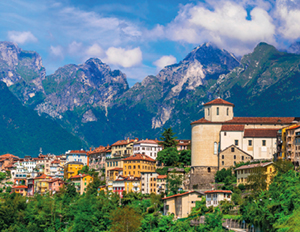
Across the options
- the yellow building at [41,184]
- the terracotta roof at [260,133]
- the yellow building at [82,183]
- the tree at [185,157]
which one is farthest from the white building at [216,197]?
the yellow building at [41,184]

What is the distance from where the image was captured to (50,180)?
423 ft

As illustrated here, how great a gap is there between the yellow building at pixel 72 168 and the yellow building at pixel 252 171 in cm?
6172


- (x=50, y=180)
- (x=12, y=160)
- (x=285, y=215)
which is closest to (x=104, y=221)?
(x=285, y=215)

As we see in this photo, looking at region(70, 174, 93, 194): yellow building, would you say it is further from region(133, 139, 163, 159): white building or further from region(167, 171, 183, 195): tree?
region(167, 171, 183, 195): tree

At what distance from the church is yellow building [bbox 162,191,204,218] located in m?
12.6

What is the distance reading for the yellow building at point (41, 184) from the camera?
12850 cm

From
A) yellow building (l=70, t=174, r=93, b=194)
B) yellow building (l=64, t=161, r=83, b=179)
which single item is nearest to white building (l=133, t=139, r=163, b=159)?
yellow building (l=70, t=174, r=93, b=194)

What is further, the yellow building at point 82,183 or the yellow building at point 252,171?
the yellow building at point 82,183

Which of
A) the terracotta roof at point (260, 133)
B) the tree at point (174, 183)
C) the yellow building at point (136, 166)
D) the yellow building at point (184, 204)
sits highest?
the terracotta roof at point (260, 133)

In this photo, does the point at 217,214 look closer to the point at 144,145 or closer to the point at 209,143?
the point at 209,143

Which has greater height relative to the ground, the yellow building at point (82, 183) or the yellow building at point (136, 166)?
the yellow building at point (136, 166)

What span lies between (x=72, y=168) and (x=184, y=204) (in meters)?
67.8

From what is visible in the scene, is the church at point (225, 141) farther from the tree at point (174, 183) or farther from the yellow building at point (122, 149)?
the yellow building at point (122, 149)

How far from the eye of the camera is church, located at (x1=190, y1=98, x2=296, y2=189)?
97312 mm
